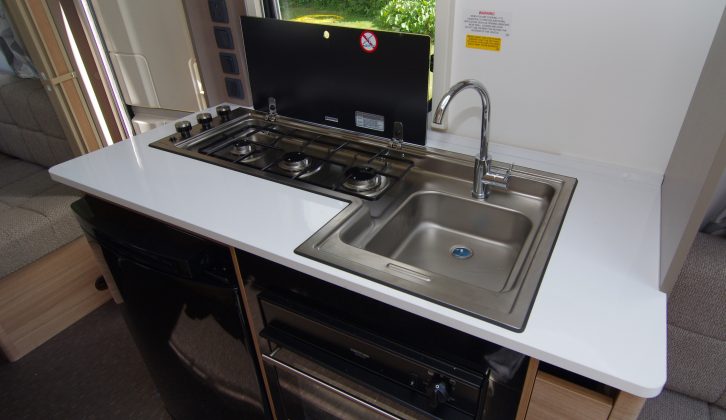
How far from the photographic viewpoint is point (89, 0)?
1825 mm

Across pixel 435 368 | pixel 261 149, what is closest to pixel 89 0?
pixel 261 149

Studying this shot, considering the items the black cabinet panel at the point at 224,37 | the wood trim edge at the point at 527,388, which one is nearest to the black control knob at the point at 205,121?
the black cabinet panel at the point at 224,37

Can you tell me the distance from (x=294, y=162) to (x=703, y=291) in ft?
3.64

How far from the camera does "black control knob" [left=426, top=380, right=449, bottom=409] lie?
838 mm

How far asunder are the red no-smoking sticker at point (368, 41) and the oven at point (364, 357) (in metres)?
0.67

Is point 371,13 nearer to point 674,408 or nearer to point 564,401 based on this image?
point 564,401

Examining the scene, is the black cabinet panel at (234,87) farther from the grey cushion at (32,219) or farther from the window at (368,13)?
the grey cushion at (32,219)

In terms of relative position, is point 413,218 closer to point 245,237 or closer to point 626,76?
point 245,237

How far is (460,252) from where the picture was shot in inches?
45.3

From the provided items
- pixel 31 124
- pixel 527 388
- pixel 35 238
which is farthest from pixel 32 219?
pixel 527 388

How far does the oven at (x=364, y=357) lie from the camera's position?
81cm

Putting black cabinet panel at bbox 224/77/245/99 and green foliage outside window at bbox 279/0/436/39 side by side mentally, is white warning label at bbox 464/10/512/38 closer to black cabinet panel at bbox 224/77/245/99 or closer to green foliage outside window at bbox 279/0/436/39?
green foliage outside window at bbox 279/0/436/39

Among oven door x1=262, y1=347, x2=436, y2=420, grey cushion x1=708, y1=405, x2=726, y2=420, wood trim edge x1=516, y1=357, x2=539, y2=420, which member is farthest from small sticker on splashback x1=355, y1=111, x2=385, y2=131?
grey cushion x1=708, y1=405, x2=726, y2=420

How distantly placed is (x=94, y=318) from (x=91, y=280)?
0.18m
